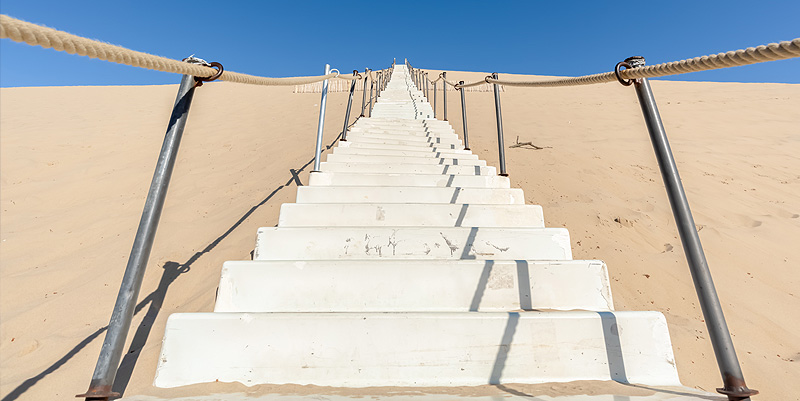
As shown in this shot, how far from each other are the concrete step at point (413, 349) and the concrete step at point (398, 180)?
144 cm

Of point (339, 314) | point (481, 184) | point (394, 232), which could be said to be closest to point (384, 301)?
point (339, 314)

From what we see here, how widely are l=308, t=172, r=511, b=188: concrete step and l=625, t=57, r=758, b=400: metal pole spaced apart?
54.8 inches

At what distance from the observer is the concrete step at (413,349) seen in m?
1.14

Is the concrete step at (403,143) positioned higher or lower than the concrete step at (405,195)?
higher

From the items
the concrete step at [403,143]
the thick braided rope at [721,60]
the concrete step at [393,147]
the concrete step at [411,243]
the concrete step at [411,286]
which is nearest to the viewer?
the thick braided rope at [721,60]

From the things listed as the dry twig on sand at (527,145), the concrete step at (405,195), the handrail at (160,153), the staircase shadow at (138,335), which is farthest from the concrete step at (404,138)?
the handrail at (160,153)

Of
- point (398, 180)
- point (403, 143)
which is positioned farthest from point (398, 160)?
point (403, 143)

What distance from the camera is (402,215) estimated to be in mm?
2010

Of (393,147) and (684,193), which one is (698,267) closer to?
(684,193)

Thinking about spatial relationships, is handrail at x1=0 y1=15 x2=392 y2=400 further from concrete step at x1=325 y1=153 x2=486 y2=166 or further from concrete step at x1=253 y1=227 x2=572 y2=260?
concrete step at x1=325 y1=153 x2=486 y2=166

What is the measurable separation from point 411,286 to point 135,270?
102 cm

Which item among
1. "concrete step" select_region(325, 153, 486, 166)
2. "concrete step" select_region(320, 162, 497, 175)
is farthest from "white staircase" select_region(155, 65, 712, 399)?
"concrete step" select_region(325, 153, 486, 166)

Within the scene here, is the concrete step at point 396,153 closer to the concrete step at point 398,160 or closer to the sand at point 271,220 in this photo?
the concrete step at point 398,160

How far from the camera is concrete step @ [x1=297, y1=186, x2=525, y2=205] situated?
2242 millimetres
